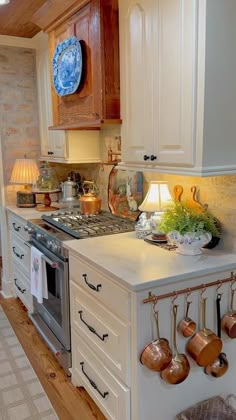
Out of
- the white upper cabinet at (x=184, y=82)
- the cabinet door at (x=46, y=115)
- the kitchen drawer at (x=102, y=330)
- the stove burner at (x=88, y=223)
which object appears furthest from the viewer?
the cabinet door at (x=46, y=115)

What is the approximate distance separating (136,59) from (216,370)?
1608mm

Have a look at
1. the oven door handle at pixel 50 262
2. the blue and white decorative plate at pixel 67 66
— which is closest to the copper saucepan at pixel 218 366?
the oven door handle at pixel 50 262

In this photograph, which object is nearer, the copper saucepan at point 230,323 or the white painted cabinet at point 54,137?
the copper saucepan at point 230,323

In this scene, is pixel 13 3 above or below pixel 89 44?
above

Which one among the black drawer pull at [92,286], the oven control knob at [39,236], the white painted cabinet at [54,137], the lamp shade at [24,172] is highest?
the white painted cabinet at [54,137]

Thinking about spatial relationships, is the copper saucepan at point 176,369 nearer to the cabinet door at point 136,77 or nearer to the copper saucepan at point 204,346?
the copper saucepan at point 204,346

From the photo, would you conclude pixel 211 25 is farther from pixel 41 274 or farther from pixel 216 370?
pixel 41 274

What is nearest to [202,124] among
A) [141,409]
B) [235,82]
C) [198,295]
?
[235,82]

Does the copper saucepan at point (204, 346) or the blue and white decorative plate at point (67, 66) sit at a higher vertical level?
the blue and white decorative plate at point (67, 66)

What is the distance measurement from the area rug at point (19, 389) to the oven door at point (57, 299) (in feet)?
0.98

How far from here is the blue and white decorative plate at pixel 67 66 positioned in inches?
90.4

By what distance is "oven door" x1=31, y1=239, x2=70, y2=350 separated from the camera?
7.13 ft

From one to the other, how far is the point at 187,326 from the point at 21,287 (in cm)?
203

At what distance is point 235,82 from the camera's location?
1.56 meters
